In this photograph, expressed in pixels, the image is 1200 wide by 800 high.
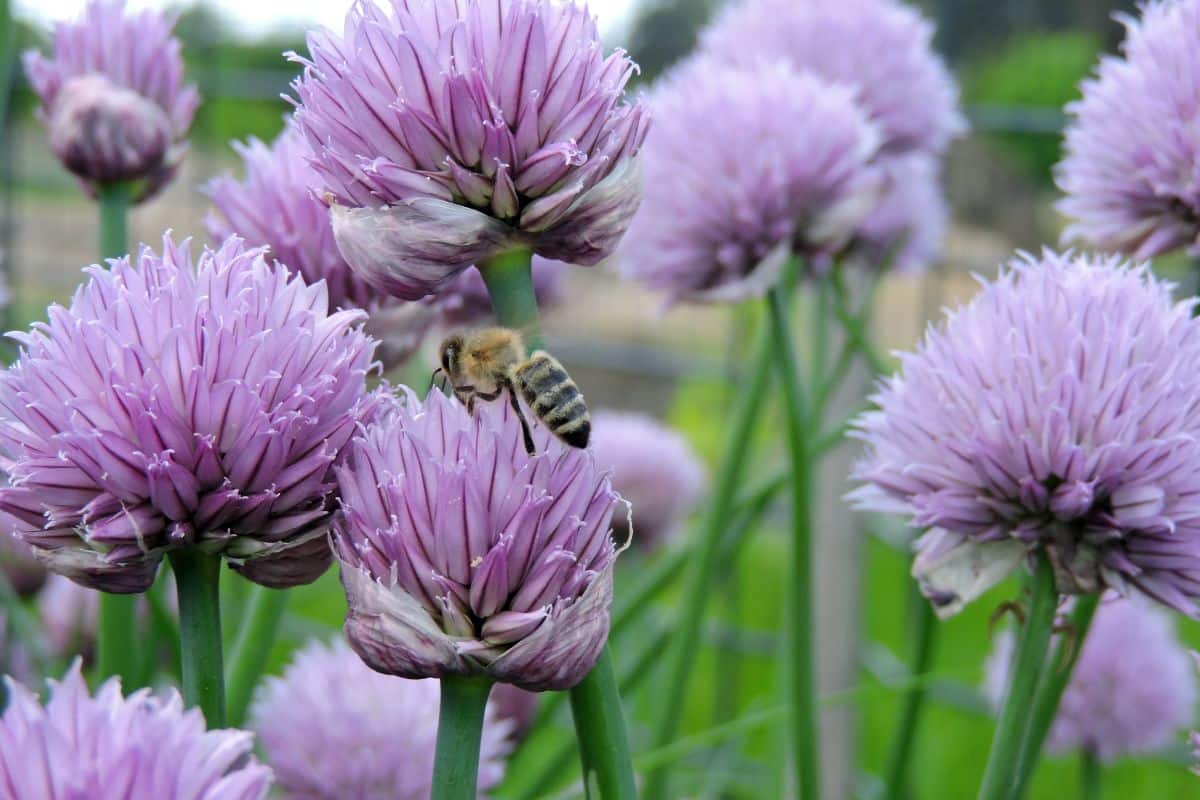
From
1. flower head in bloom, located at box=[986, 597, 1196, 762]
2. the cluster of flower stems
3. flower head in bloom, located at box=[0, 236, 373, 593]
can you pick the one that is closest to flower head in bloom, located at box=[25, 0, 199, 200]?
the cluster of flower stems

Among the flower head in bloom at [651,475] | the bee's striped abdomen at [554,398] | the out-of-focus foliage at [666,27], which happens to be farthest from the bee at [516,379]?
the out-of-focus foliage at [666,27]

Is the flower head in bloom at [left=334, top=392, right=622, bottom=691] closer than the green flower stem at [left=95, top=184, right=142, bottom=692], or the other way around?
the flower head in bloom at [left=334, top=392, right=622, bottom=691]

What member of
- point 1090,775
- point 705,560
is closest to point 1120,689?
point 1090,775

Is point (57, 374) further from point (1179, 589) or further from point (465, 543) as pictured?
point (1179, 589)

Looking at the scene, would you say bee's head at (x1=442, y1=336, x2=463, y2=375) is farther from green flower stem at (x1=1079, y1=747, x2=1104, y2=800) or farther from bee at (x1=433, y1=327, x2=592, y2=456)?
green flower stem at (x1=1079, y1=747, x2=1104, y2=800)

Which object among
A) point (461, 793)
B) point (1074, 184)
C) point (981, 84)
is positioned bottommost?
point (461, 793)

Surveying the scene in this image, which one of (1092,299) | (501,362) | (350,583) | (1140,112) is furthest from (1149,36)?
(350,583)

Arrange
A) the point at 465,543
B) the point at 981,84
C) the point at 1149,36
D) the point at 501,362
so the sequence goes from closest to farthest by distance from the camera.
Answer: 1. the point at 465,543
2. the point at 501,362
3. the point at 1149,36
4. the point at 981,84
